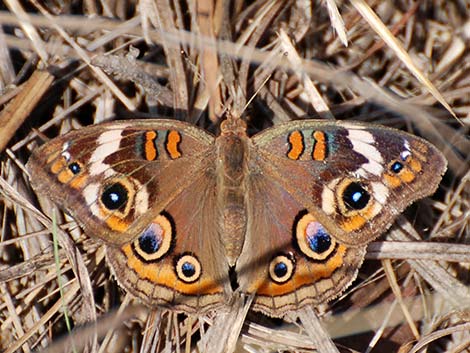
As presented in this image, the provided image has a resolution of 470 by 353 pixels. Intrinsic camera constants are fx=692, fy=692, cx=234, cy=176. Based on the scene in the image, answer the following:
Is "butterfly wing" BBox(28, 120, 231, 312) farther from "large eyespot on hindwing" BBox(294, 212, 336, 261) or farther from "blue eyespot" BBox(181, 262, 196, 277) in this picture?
"large eyespot on hindwing" BBox(294, 212, 336, 261)

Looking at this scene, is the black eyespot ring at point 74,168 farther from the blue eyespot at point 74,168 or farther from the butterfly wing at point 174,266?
the butterfly wing at point 174,266

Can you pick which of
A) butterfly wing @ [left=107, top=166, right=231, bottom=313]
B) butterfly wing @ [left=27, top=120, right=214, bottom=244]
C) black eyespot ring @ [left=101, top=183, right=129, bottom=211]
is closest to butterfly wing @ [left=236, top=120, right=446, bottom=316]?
butterfly wing @ [left=107, top=166, right=231, bottom=313]

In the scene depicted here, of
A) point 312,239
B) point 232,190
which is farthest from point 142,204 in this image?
point 312,239

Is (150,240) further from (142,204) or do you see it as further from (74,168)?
(74,168)

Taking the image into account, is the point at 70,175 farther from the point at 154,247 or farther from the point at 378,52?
the point at 378,52

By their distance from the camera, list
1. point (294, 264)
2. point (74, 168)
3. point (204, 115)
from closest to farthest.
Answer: point (74, 168) < point (294, 264) < point (204, 115)

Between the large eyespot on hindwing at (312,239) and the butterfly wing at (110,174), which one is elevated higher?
the butterfly wing at (110,174)

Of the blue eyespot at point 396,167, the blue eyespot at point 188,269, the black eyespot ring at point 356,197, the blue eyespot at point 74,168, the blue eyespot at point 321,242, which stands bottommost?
the blue eyespot at point 188,269

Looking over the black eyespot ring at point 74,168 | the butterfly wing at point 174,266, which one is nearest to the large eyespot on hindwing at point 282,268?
the butterfly wing at point 174,266
